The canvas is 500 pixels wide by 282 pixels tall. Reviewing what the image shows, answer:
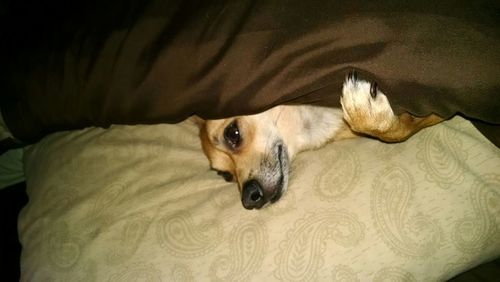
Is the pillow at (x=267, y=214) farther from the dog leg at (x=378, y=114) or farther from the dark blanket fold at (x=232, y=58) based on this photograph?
the dark blanket fold at (x=232, y=58)

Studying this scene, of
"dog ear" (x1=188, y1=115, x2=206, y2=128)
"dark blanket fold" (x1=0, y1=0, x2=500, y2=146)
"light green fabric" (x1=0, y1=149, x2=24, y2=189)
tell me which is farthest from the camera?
"light green fabric" (x1=0, y1=149, x2=24, y2=189)

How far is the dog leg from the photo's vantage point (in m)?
1.57

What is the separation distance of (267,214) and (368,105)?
664mm

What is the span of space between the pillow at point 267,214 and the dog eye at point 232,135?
0.19m

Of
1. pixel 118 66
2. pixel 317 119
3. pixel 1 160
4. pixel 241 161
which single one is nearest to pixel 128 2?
pixel 118 66

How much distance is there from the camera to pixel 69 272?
5.92 ft

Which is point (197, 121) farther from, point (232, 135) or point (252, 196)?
point (252, 196)

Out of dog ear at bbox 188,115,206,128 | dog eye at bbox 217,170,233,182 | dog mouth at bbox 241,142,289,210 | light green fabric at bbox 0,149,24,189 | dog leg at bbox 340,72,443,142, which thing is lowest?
light green fabric at bbox 0,149,24,189

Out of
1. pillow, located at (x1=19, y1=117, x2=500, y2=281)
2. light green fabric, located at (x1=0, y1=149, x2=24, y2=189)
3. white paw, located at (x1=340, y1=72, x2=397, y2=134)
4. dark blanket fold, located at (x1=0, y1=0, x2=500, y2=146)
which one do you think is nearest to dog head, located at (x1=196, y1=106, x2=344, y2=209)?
pillow, located at (x1=19, y1=117, x2=500, y2=281)

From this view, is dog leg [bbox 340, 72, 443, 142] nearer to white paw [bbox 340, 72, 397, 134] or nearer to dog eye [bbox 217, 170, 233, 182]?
white paw [bbox 340, 72, 397, 134]

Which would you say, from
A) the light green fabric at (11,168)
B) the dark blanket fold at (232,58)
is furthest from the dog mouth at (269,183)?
the light green fabric at (11,168)

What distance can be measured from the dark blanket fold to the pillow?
0.20 m

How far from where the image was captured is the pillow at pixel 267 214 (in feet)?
4.64

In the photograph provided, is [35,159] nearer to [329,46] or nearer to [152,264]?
[152,264]
